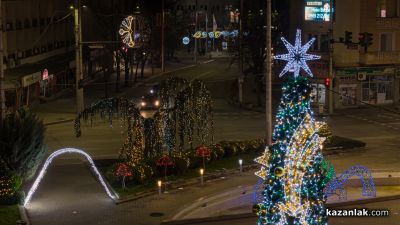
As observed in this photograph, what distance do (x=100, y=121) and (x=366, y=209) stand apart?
2690 centimetres

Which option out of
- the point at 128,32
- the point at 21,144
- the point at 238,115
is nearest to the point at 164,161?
the point at 21,144

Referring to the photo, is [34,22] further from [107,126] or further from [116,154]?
[116,154]

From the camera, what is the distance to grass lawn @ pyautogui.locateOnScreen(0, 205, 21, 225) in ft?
70.2

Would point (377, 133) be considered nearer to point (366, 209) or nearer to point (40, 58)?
point (366, 209)

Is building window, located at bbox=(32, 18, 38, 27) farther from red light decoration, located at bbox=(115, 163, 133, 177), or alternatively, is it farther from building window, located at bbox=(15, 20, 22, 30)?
red light decoration, located at bbox=(115, 163, 133, 177)

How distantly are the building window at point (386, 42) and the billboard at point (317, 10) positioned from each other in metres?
4.71

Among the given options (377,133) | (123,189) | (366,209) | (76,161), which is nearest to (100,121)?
(76,161)

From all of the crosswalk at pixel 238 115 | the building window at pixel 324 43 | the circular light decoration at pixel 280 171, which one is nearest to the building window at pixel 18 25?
the crosswalk at pixel 238 115

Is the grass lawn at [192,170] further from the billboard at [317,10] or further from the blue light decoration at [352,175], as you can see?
the billboard at [317,10]

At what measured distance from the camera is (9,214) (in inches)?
871

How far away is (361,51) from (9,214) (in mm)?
38710

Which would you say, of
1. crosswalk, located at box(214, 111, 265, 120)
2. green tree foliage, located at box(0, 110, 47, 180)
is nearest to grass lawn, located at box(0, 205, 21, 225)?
green tree foliage, located at box(0, 110, 47, 180)

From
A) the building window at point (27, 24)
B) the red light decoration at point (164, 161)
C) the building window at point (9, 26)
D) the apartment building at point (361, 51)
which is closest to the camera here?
the red light decoration at point (164, 161)

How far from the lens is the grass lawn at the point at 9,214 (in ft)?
70.2
